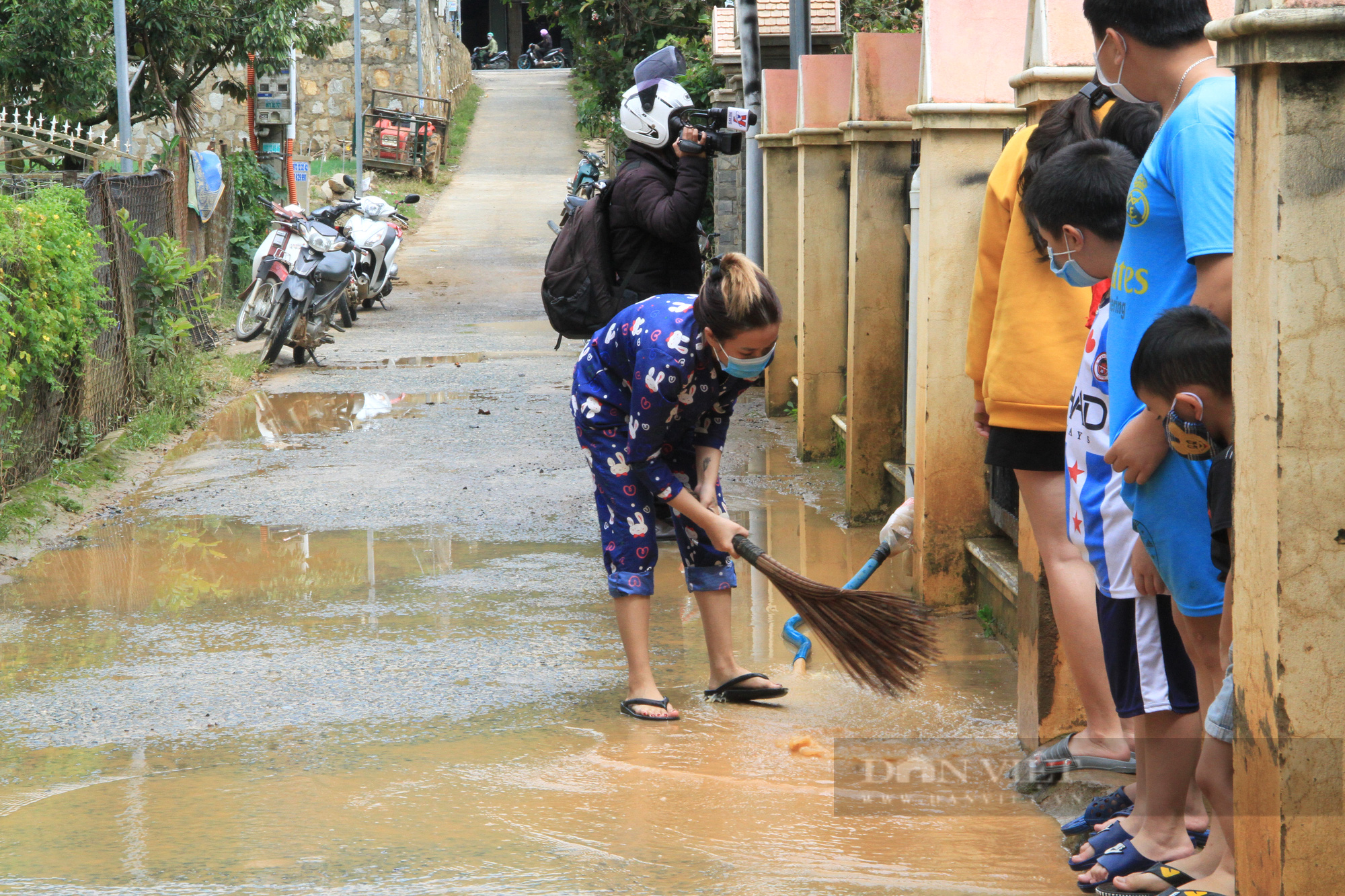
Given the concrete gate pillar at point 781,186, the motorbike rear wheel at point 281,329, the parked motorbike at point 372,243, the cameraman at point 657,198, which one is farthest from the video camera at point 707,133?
the parked motorbike at point 372,243

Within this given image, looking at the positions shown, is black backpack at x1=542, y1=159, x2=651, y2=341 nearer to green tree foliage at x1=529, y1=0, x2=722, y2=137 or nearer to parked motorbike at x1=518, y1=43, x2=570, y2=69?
green tree foliage at x1=529, y1=0, x2=722, y2=137

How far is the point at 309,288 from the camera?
448 inches

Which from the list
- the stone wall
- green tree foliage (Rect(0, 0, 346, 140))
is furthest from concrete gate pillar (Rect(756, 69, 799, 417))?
the stone wall

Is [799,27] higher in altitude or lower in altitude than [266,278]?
higher

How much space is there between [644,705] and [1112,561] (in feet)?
5.40

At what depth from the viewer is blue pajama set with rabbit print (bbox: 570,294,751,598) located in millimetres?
3781

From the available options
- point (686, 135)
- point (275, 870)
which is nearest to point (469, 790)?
point (275, 870)

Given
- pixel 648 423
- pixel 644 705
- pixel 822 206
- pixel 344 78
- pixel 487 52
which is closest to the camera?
pixel 648 423

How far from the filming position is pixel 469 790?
3.38 metres

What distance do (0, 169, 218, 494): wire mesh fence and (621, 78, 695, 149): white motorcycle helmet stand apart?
10.2 feet

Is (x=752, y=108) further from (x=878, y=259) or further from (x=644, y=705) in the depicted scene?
(x=644, y=705)

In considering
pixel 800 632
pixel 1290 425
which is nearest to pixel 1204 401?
pixel 1290 425

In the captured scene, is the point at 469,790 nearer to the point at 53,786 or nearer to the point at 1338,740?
the point at 53,786
